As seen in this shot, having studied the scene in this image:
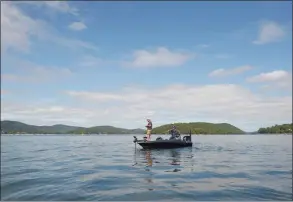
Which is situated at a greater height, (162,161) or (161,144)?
(161,144)

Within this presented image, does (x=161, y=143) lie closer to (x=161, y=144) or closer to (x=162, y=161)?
(x=161, y=144)

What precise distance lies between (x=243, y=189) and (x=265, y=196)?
1.33 m

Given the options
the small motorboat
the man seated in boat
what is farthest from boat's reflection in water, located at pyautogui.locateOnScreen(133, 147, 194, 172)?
the man seated in boat

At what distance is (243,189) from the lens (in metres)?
15.6

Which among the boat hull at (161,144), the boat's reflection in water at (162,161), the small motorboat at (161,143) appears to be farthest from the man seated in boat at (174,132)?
the boat's reflection in water at (162,161)

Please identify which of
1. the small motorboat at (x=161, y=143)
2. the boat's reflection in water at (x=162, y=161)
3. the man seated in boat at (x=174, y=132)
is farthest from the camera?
the man seated in boat at (x=174, y=132)

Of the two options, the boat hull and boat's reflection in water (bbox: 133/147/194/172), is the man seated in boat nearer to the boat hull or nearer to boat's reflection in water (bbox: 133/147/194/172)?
the boat hull

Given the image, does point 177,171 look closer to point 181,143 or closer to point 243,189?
point 243,189

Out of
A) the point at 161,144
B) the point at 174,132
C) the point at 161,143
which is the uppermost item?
the point at 174,132

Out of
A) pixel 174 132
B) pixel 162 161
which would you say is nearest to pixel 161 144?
pixel 174 132

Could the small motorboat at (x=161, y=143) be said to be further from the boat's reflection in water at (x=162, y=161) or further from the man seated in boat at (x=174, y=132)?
the boat's reflection in water at (x=162, y=161)

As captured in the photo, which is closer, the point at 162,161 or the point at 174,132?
the point at 162,161

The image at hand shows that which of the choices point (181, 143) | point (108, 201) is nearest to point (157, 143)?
point (181, 143)

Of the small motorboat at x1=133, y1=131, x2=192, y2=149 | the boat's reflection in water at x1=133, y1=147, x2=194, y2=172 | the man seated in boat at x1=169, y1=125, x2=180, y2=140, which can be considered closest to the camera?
the boat's reflection in water at x1=133, y1=147, x2=194, y2=172
